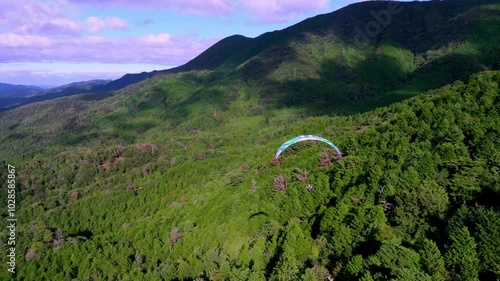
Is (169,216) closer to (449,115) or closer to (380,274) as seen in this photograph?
(449,115)

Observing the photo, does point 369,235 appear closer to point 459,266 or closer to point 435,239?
point 435,239

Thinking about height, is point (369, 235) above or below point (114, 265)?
above

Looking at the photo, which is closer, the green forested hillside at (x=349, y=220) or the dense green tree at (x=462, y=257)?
the dense green tree at (x=462, y=257)

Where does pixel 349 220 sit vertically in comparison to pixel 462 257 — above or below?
below

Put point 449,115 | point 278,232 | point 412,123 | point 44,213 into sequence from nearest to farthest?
point 278,232 → point 449,115 → point 412,123 → point 44,213

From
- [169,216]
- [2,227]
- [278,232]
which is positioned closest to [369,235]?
[278,232]

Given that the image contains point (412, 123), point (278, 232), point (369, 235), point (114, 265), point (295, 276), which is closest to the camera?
point (295, 276)

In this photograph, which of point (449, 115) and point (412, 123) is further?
point (412, 123)

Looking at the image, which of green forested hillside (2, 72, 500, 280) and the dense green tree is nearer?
the dense green tree

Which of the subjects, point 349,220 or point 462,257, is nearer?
point 462,257

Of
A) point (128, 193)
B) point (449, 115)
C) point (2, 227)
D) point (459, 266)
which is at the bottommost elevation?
point (2, 227)
